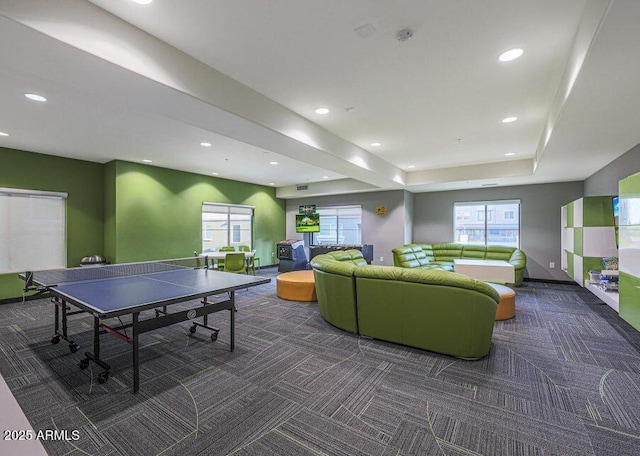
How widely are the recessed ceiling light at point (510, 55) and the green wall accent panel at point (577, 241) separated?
11.5 ft

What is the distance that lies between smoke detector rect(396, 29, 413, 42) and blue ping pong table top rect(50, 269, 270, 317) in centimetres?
258

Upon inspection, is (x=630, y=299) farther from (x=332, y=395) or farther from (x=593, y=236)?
(x=332, y=395)

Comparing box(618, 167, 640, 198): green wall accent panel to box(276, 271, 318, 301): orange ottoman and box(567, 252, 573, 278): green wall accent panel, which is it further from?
box(276, 271, 318, 301): orange ottoman

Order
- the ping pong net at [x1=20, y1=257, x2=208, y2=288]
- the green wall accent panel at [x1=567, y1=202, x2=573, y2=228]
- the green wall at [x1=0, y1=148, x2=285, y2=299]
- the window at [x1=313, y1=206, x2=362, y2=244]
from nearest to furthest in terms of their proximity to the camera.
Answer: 1. the ping pong net at [x1=20, y1=257, x2=208, y2=288]
2. the green wall accent panel at [x1=567, y1=202, x2=573, y2=228]
3. the green wall at [x1=0, y1=148, x2=285, y2=299]
4. the window at [x1=313, y1=206, x2=362, y2=244]

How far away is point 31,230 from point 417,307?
24.2 ft

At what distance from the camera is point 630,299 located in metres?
2.97

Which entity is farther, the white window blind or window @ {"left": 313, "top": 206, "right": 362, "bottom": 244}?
window @ {"left": 313, "top": 206, "right": 362, "bottom": 244}

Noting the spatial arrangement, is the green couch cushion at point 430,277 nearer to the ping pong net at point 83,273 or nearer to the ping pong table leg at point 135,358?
the ping pong table leg at point 135,358

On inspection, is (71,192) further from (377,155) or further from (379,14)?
(379,14)

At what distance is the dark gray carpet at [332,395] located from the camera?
190 centimetres

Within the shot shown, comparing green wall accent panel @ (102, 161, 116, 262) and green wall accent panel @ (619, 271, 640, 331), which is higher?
green wall accent panel @ (102, 161, 116, 262)

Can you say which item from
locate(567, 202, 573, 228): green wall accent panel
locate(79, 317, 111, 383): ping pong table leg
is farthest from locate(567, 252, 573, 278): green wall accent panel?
locate(79, 317, 111, 383): ping pong table leg

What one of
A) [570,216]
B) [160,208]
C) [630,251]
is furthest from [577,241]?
[160,208]

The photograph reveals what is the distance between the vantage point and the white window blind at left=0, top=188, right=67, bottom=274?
17.9ft
